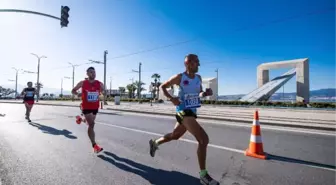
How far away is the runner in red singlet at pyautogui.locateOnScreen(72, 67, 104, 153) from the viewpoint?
14.9 feet

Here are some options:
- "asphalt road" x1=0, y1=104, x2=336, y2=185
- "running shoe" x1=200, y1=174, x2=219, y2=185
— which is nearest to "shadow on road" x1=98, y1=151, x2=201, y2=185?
"asphalt road" x1=0, y1=104, x2=336, y2=185

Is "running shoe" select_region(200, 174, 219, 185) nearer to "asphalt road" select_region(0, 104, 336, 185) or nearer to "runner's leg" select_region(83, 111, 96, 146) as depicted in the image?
"asphalt road" select_region(0, 104, 336, 185)

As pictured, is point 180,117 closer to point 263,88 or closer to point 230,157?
point 230,157

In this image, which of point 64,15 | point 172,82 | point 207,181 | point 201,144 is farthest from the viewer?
point 64,15

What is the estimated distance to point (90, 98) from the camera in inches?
181

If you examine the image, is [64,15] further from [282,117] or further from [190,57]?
[282,117]

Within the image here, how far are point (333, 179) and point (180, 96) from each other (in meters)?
2.53

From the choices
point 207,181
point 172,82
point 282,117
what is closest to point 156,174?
point 207,181

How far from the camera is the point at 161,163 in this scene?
369 cm

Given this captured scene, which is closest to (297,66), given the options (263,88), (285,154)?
(263,88)

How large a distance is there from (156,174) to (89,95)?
8.06ft

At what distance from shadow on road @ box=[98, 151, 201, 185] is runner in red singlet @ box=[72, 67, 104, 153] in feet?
3.49

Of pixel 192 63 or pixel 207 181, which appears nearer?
pixel 207 181

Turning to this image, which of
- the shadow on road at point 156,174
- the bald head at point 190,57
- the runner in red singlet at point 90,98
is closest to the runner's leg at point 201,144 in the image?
the shadow on road at point 156,174
